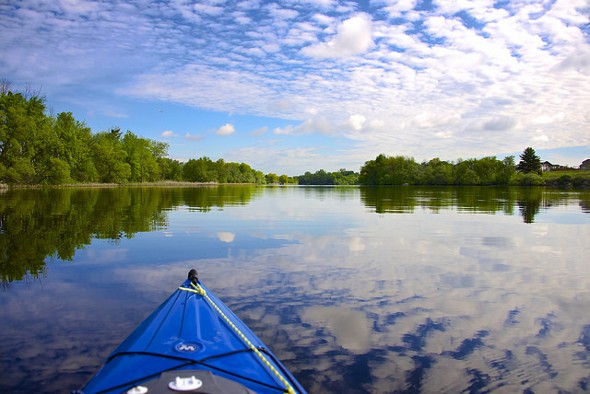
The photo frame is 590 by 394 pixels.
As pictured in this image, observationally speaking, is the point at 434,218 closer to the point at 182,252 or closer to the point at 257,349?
the point at 182,252

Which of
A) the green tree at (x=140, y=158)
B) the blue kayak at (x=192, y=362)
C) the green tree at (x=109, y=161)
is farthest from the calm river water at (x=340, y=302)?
the green tree at (x=140, y=158)

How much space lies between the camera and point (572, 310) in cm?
759

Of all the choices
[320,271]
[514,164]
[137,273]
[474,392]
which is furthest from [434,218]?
[514,164]

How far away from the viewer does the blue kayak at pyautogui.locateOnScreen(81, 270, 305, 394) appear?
351 cm

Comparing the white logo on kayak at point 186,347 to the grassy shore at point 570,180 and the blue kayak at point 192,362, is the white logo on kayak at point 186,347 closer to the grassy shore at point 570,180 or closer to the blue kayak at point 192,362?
the blue kayak at point 192,362

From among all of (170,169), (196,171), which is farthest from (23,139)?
(196,171)

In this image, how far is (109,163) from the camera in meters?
92.4

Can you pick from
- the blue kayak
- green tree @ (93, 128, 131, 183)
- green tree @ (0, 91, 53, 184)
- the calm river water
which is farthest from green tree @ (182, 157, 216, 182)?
the blue kayak

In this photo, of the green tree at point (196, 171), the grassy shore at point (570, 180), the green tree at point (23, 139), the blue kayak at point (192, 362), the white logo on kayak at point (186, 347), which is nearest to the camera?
the blue kayak at point (192, 362)

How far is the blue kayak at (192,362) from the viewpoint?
138 inches

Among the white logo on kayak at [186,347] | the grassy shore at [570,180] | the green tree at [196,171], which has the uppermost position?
the green tree at [196,171]

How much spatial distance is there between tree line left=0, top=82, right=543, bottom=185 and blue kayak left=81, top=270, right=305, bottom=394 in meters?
68.0

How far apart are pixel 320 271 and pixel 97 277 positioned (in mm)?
5625

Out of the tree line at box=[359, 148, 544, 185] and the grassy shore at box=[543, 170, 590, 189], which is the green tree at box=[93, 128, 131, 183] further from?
the grassy shore at box=[543, 170, 590, 189]
